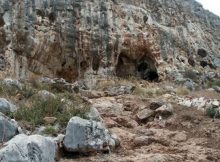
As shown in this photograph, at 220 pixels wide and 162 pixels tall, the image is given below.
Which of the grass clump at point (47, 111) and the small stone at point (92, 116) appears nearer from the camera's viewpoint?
the grass clump at point (47, 111)

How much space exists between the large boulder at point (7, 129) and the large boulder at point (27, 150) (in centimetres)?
100

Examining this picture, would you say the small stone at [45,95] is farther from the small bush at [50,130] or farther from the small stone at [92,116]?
the small bush at [50,130]

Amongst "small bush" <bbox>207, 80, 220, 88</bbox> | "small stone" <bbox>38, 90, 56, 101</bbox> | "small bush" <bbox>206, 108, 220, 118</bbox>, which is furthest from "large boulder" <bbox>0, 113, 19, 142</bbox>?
"small bush" <bbox>207, 80, 220, 88</bbox>

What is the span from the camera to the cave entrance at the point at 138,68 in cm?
1884

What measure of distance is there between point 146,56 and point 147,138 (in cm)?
1138

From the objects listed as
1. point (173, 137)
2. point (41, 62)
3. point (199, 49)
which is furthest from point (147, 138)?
point (199, 49)

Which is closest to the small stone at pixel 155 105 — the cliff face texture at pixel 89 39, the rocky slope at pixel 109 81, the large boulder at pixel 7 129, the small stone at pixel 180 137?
the rocky slope at pixel 109 81

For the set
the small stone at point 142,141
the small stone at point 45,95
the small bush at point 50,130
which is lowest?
the small stone at point 142,141

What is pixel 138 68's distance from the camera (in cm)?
1944

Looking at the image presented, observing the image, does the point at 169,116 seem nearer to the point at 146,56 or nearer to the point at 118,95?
the point at 118,95

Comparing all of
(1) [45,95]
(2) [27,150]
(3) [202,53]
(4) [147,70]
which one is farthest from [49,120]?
(3) [202,53]

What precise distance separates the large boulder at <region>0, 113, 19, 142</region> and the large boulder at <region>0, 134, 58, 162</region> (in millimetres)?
996

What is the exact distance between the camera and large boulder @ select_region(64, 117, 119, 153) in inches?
281

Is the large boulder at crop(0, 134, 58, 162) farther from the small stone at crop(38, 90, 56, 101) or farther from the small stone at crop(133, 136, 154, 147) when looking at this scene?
the small stone at crop(38, 90, 56, 101)
